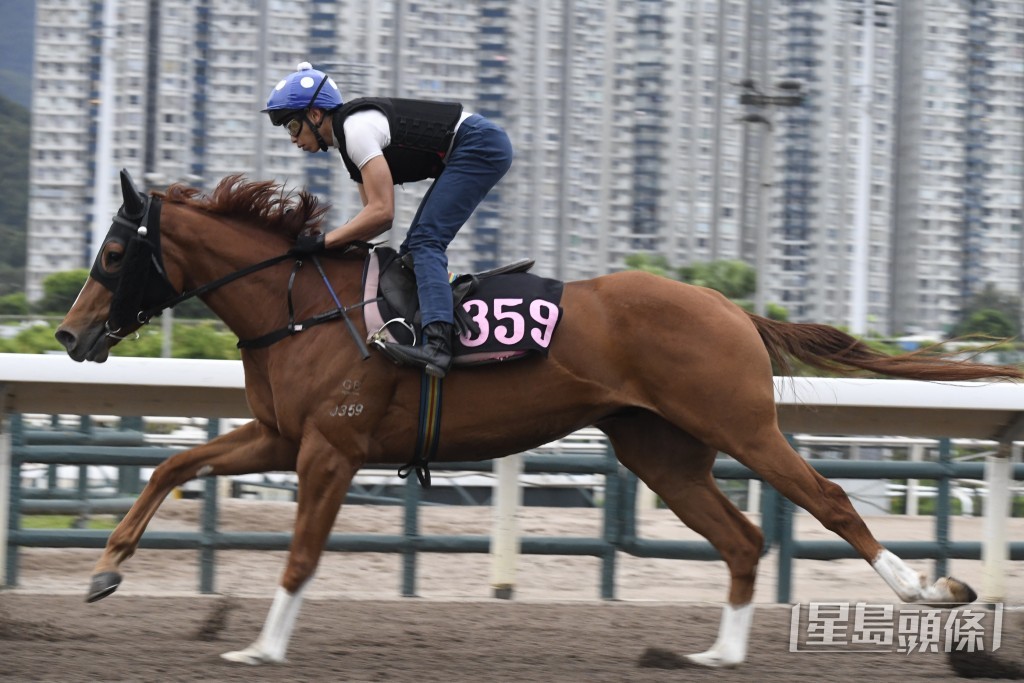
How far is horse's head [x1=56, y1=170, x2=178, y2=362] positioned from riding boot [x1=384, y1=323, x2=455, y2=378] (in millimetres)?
960

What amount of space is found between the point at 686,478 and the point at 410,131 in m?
1.72

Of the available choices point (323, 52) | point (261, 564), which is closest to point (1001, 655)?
point (261, 564)

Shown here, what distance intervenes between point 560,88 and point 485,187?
5653cm

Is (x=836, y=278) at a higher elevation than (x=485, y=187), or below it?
below

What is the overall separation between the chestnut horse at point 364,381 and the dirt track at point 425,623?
10.8 inches

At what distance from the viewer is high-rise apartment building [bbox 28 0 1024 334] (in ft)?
185

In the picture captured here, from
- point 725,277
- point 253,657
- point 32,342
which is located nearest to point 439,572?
point 253,657

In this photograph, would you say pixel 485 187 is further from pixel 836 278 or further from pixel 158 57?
pixel 158 57

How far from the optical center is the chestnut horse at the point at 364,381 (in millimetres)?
4566

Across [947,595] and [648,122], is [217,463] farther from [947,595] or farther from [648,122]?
[648,122]

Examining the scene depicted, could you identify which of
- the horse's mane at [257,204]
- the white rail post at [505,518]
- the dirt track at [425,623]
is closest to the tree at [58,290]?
the dirt track at [425,623]

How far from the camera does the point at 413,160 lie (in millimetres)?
4852

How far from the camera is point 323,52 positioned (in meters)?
63.7

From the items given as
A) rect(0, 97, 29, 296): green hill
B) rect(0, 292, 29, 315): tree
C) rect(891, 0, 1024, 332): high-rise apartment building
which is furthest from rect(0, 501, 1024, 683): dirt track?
rect(0, 97, 29, 296): green hill
